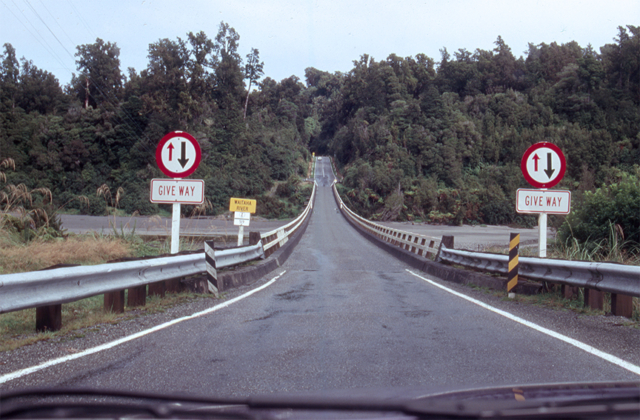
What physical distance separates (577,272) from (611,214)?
7.01 m

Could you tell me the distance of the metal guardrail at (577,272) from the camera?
642 cm

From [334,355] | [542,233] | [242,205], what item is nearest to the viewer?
[334,355]

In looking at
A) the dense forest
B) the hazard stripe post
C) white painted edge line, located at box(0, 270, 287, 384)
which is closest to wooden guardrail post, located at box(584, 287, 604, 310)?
white painted edge line, located at box(0, 270, 287, 384)

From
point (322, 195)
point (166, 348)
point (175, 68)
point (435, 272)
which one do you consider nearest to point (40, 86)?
point (175, 68)

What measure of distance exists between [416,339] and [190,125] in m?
69.3

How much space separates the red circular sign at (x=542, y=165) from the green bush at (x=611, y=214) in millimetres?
4460

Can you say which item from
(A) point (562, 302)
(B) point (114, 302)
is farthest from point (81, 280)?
(A) point (562, 302)

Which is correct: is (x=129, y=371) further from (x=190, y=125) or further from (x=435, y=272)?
(x=190, y=125)

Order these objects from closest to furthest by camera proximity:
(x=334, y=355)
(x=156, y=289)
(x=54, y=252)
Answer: (x=334, y=355) → (x=156, y=289) → (x=54, y=252)

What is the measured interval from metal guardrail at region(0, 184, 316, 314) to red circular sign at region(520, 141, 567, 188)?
638 cm

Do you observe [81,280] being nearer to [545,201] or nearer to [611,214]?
[545,201]

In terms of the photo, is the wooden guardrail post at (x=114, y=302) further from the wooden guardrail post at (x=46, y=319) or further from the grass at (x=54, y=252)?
the grass at (x=54, y=252)

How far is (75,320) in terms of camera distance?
6527mm

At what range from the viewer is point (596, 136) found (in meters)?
71.7
